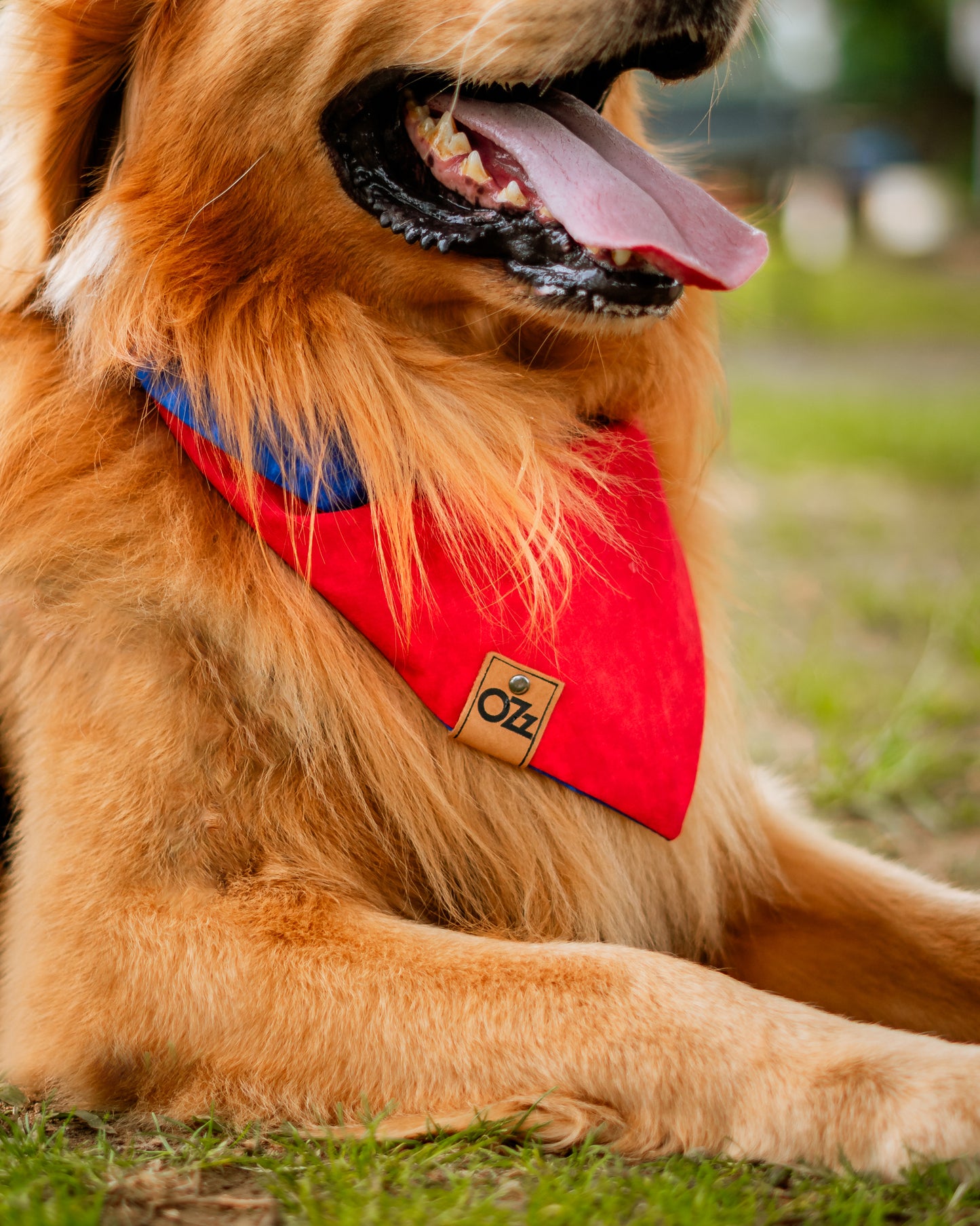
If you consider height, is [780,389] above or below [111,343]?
above

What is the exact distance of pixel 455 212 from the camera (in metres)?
2.50

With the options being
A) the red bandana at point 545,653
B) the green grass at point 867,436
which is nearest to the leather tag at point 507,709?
the red bandana at point 545,653

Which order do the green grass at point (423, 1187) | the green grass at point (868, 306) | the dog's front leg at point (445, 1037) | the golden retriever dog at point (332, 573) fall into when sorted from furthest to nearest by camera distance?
1. the green grass at point (868, 306)
2. the golden retriever dog at point (332, 573)
3. the dog's front leg at point (445, 1037)
4. the green grass at point (423, 1187)

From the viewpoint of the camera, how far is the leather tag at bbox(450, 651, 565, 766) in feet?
7.74

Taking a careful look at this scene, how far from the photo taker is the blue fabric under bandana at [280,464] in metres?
2.41

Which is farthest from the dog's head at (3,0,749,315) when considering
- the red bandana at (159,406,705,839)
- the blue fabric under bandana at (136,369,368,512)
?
the red bandana at (159,406,705,839)

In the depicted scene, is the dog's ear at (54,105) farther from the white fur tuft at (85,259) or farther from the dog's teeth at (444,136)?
the dog's teeth at (444,136)

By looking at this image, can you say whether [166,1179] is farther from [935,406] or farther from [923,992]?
[935,406]

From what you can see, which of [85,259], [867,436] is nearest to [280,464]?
[85,259]

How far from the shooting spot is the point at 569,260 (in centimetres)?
242

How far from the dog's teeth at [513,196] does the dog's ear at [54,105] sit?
813 millimetres

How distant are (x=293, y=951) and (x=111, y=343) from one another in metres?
1.19

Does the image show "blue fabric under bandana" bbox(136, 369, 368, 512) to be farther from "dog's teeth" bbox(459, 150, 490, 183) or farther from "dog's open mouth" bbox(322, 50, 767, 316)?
"dog's teeth" bbox(459, 150, 490, 183)

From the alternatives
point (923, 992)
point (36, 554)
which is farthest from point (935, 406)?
point (36, 554)
